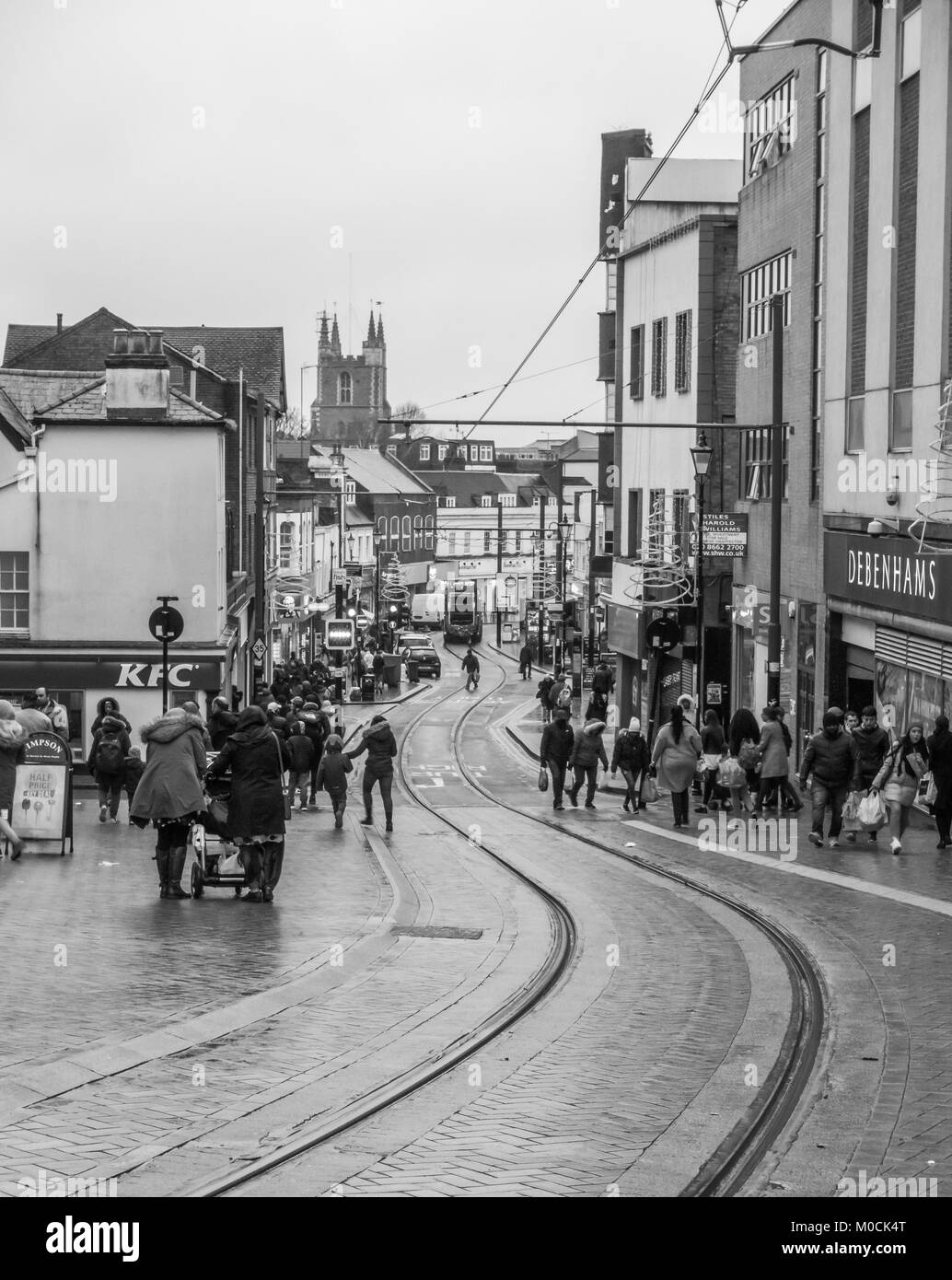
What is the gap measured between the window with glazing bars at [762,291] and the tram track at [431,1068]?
1811 cm

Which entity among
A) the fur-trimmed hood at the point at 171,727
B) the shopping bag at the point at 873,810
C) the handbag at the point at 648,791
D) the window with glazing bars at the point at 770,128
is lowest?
the handbag at the point at 648,791

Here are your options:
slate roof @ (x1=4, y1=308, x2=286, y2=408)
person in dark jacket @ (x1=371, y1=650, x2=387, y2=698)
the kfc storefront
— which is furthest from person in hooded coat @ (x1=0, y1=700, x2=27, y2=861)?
person in dark jacket @ (x1=371, y1=650, x2=387, y2=698)

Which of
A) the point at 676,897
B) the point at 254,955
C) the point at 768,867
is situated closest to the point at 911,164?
the point at 768,867

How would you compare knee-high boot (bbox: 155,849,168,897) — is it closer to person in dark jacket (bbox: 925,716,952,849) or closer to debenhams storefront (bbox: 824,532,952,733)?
person in dark jacket (bbox: 925,716,952,849)

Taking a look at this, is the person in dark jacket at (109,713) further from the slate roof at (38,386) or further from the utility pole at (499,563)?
the utility pole at (499,563)

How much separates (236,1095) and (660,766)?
1491 cm

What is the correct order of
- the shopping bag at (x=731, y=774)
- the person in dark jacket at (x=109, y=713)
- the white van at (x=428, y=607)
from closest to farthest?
1. the person in dark jacket at (x=109, y=713)
2. the shopping bag at (x=731, y=774)
3. the white van at (x=428, y=607)

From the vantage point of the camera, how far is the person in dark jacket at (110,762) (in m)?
21.4

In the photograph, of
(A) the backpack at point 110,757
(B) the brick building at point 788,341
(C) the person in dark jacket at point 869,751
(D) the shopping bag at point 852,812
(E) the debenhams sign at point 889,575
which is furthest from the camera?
(B) the brick building at point 788,341

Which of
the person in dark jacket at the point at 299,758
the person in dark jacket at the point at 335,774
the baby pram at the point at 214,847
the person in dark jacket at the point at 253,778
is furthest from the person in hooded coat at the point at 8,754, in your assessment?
the person in dark jacket at the point at 299,758

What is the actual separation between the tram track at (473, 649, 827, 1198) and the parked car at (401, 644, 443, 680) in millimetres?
67730

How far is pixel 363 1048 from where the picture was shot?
928cm

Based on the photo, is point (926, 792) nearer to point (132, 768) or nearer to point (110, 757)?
point (132, 768)
